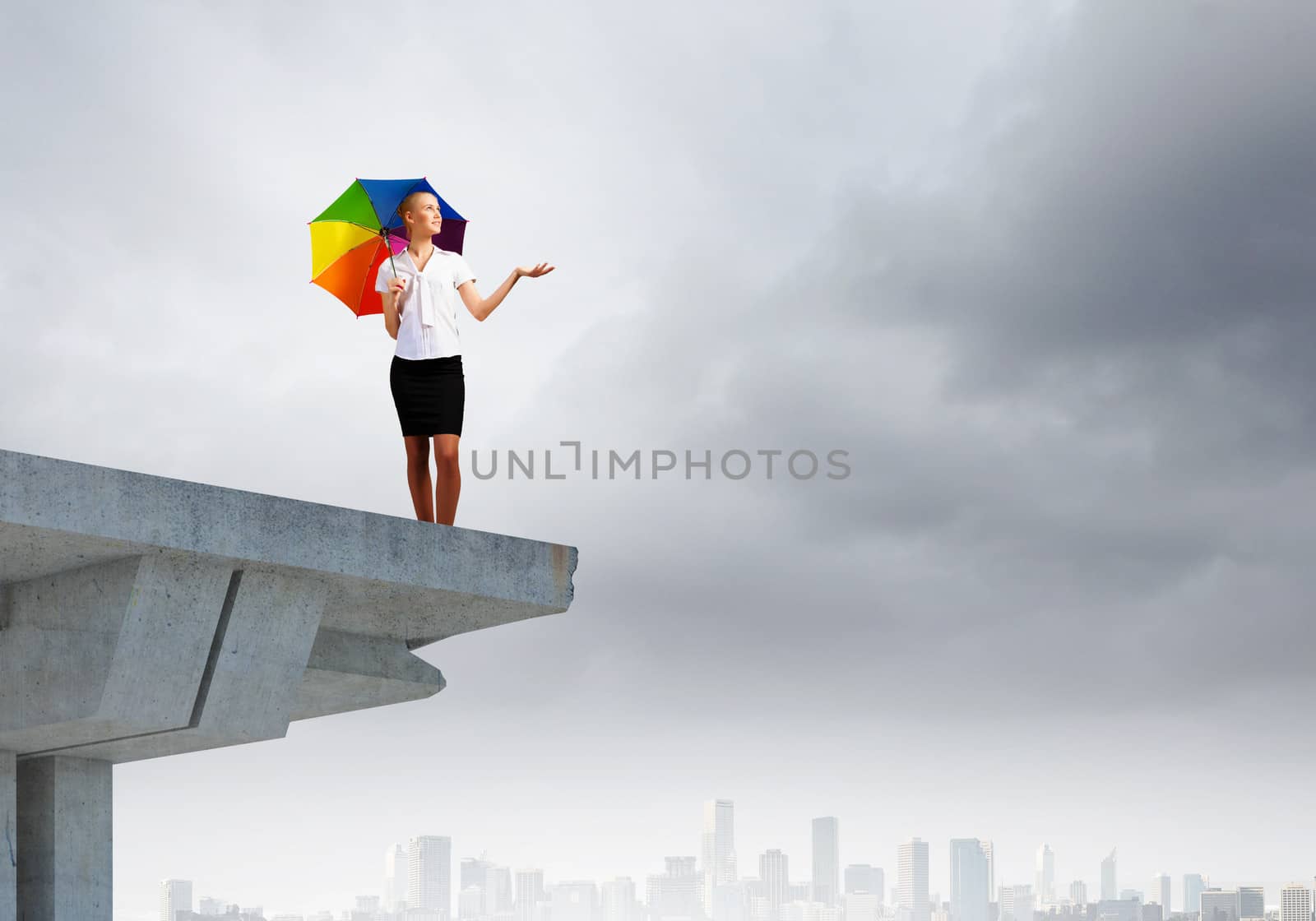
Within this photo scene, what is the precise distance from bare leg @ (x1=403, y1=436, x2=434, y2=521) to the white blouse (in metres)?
0.59

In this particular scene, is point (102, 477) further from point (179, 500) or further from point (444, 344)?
point (444, 344)

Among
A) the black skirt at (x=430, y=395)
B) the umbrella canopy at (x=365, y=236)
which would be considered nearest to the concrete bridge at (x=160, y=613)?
the black skirt at (x=430, y=395)

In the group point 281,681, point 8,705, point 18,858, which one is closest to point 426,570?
point 281,681

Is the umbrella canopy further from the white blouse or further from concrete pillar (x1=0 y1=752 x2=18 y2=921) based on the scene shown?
concrete pillar (x1=0 y1=752 x2=18 y2=921)

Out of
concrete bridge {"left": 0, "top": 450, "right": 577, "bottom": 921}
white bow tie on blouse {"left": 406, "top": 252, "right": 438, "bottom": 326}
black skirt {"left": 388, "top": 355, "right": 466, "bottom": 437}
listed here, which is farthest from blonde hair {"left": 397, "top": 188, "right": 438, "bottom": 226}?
concrete bridge {"left": 0, "top": 450, "right": 577, "bottom": 921}

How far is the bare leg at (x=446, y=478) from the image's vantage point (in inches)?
476

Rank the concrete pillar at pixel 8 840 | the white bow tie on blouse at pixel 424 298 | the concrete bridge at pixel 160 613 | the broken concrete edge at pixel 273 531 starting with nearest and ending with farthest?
the broken concrete edge at pixel 273 531
the concrete bridge at pixel 160 613
the concrete pillar at pixel 8 840
the white bow tie on blouse at pixel 424 298

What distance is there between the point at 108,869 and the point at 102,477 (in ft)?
11.8

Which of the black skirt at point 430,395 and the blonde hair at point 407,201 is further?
the blonde hair at point 407,201

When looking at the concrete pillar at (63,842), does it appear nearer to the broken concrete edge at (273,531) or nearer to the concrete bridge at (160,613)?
the concrete bridge at (160,613)

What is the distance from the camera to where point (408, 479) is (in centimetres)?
1223

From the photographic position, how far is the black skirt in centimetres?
1212

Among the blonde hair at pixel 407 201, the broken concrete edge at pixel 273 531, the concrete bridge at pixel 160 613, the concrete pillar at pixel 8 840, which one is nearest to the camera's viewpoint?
the broken concrete edge at pixel 273 531

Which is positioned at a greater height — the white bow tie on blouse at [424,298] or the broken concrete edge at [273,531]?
the white bow tie on blouse at [424,298]
